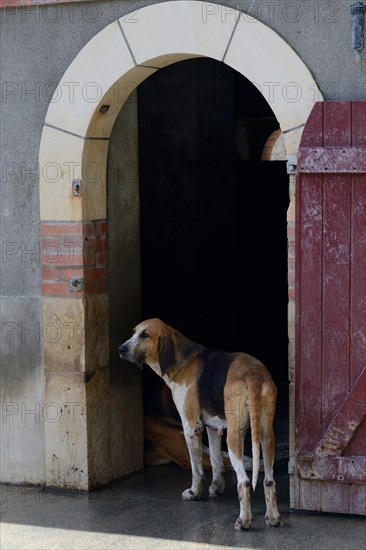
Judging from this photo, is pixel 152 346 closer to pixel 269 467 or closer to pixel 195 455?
pixel 195 455

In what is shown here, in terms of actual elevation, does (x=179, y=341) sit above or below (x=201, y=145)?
below

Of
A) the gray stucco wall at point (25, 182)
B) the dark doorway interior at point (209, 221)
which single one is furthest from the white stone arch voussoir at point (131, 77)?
the dark doorway interior at point (209, 221)

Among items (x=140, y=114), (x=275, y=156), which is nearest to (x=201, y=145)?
(x=140, y=114)

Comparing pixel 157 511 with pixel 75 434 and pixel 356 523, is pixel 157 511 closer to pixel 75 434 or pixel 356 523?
pixel 75 434

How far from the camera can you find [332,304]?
20.6ft

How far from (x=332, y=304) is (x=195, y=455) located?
4.50 ft

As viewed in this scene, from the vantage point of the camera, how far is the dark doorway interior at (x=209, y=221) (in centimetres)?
928

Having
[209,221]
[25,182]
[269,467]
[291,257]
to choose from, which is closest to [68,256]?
[25,182]

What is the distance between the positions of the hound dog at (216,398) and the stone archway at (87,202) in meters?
0.51

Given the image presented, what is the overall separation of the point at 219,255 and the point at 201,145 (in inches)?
42.6

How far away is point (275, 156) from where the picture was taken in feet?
54.4

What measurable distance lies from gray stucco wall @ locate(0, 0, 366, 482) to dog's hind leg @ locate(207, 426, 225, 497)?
117 centimetres

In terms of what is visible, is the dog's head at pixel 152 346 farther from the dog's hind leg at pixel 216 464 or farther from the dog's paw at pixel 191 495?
the dog's paw at pixel 191 495

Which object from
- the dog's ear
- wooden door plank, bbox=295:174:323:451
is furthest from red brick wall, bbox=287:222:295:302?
the dog's ear
